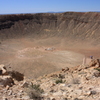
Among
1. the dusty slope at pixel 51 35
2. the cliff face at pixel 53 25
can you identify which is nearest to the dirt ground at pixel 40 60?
the dusty slope at pixel 51 35

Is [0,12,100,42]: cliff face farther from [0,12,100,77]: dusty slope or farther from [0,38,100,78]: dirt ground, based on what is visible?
[0,38,100,78]: dirt ground

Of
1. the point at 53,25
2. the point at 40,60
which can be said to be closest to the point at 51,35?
the point at 53,25

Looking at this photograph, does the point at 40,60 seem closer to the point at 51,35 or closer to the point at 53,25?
the point at 51,35

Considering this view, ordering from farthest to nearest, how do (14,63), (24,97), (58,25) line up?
(58,25) → (14,63) → (24,97)

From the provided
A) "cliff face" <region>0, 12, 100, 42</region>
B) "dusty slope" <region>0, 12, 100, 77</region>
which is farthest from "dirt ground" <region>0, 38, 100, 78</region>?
"cliff face" <region>0, 12, 100, 42</region>

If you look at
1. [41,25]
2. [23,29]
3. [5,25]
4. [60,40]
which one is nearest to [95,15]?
[60,40]

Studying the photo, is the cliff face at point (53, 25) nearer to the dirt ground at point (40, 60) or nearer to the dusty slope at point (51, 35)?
the dusty slope at point (51, 35)

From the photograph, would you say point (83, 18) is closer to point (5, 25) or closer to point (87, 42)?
point (87, 42)
